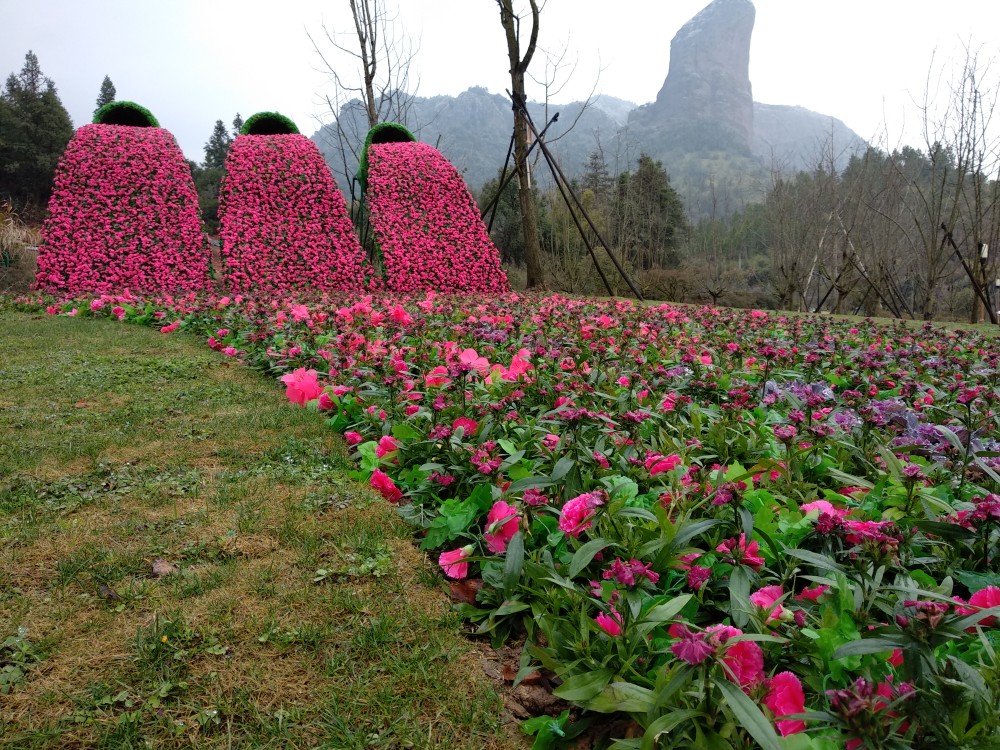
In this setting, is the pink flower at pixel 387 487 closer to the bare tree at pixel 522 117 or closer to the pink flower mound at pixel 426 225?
the pink flower mound at pixel 426 225

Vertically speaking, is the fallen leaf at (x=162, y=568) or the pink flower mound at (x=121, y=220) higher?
the pink flower mound at (x=121, y=220)

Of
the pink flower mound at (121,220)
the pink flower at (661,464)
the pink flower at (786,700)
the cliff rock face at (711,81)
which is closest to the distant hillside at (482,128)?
the cliff rock face at (711,81)

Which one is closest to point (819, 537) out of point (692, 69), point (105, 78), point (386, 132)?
point (386, 132)

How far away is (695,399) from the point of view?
110 inches

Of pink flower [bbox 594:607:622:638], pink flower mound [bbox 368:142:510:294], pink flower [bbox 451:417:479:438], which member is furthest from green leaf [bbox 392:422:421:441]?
pink flower mound [bbox 368:142:510:294]

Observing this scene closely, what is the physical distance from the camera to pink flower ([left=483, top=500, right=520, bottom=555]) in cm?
170

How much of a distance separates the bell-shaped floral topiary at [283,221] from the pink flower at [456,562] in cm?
831

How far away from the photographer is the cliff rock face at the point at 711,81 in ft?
338

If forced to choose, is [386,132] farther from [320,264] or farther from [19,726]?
[19,726]

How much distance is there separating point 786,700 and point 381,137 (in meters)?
11.7

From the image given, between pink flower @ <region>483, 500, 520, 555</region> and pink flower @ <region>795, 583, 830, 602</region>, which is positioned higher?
pink flower @ <region>795, 583, 830, 602</region>

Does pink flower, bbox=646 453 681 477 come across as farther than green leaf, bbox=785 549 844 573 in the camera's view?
Yes

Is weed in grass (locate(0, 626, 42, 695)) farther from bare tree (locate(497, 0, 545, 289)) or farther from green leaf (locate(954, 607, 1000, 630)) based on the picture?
bare tree (locate(497, 0, 545, 289))

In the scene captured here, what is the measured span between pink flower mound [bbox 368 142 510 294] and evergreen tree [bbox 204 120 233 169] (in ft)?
113
